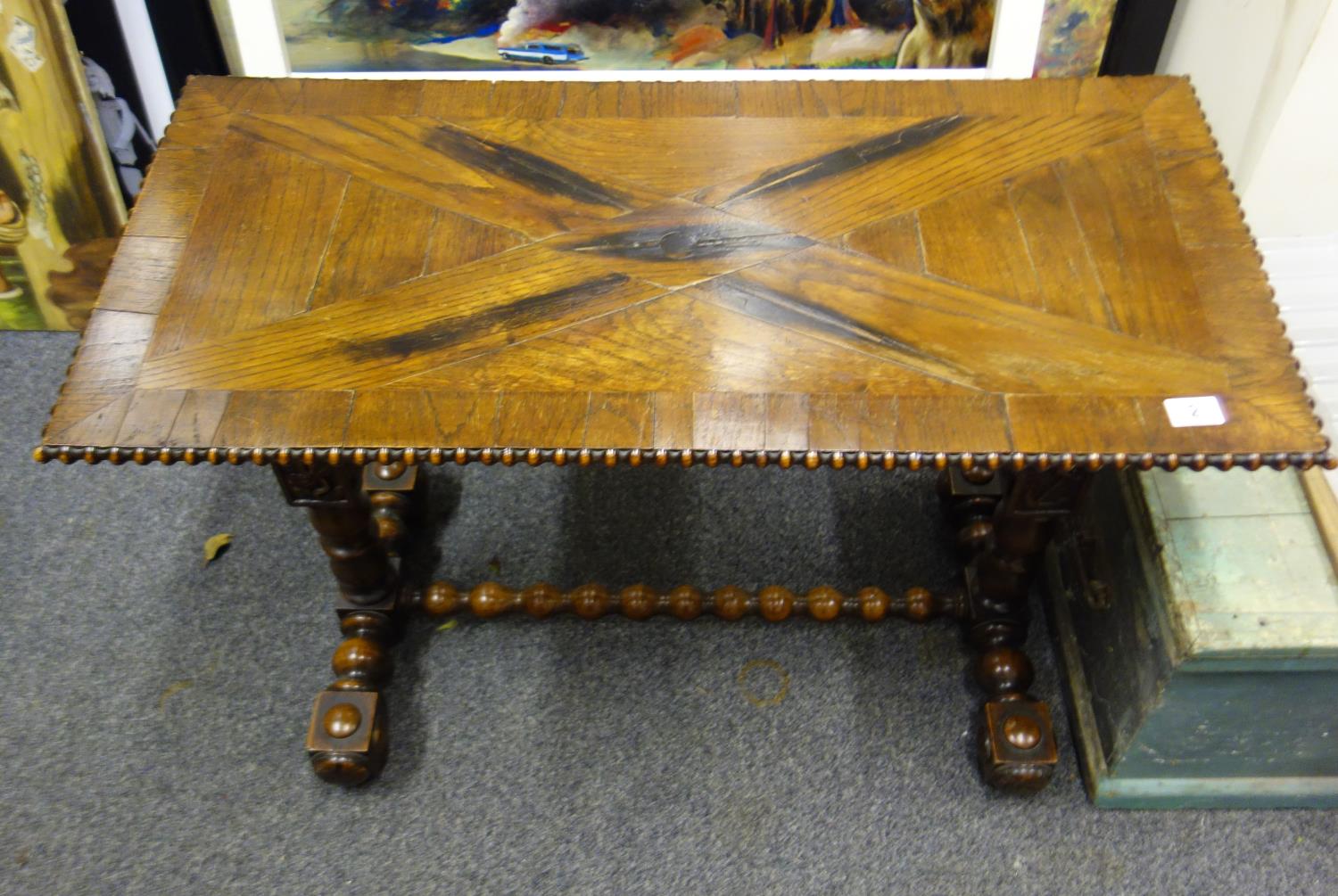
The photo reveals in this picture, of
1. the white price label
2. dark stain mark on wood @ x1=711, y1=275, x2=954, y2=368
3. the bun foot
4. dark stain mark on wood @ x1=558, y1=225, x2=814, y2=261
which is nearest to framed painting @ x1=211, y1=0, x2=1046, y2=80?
dark stain mark on wood @ x1=558, y1=225, x2=814, y2=261

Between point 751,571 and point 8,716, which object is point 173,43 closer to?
point 8,716

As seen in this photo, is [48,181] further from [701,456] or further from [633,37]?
[701,456]

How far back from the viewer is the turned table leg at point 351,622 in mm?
1627

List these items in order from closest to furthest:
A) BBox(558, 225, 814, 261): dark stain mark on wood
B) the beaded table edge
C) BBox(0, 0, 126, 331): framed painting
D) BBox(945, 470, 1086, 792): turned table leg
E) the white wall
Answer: the beaded table edge < BBox(558, 225, 814, 261): dark stain mark on wood < BBox(945, 470, 1086, 792): turned table leg < the white wall < BBox(0, 0, 126, 331): framed painting

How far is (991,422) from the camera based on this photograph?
1264 mm

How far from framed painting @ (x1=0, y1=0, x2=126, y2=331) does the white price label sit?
6.70 ft

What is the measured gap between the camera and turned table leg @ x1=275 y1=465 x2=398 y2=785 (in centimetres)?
163

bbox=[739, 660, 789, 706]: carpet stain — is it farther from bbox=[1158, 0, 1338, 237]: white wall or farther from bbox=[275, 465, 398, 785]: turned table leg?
bbox=[1158, 0, 1338, 237]: white wall

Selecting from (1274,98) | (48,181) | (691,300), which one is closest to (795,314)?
(691,300)

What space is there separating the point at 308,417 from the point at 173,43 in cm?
129

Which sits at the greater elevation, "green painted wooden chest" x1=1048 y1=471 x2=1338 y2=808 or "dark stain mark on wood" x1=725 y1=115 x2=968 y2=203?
"dark stain mark on wood" x1=725 y1=115 x2=968 y2=203

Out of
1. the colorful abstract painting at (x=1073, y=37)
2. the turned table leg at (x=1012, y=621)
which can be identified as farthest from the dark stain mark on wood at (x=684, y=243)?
the colorful abstract painting at (x=1073, y=37)

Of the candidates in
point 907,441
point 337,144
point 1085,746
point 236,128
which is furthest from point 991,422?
point 236,128

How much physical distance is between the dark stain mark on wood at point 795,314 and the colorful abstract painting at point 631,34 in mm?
937
